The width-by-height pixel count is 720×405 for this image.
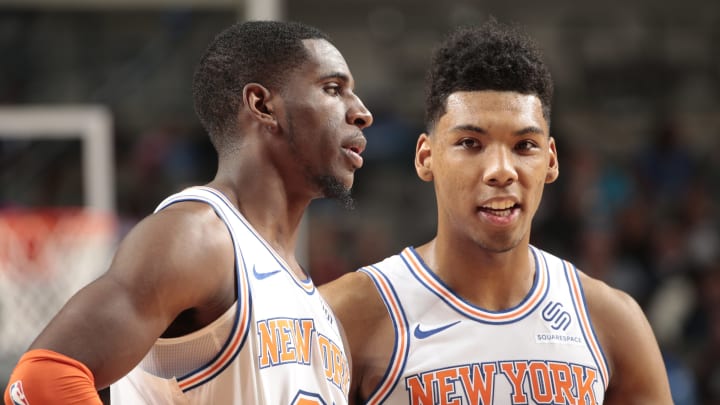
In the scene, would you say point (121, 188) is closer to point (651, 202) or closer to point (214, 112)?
point (651, 202)

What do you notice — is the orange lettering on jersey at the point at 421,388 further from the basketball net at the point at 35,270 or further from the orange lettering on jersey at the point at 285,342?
the basketball net at the point at 35,270

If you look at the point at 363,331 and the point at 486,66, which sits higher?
the point at 486,66

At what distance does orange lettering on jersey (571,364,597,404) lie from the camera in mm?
3350

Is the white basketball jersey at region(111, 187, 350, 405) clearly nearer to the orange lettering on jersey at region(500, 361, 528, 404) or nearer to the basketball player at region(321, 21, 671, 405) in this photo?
the basketball player at region(321, 21, 671, 405)

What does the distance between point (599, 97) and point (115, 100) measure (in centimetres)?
531

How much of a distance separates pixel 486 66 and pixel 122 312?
162 centimetres

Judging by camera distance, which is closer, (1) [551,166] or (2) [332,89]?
(2) [332,89]

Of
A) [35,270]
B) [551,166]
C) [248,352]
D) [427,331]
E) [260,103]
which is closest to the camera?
[248,352]

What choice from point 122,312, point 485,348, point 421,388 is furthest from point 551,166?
point 122,312

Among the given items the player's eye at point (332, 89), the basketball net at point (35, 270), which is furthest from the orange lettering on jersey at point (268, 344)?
the basketball net at point (35, 270)

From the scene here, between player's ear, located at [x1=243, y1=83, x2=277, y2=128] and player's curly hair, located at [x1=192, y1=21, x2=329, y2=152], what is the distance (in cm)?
2

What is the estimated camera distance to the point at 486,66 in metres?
3.45

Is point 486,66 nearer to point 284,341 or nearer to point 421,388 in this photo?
point 421,388

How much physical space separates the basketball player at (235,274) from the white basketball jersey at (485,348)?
28 cm
